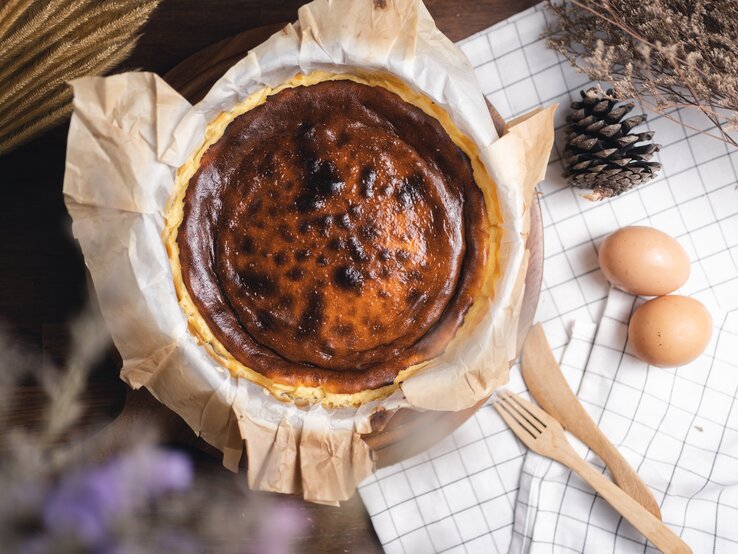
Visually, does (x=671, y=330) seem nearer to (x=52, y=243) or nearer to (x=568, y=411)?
(x=568, y=411)

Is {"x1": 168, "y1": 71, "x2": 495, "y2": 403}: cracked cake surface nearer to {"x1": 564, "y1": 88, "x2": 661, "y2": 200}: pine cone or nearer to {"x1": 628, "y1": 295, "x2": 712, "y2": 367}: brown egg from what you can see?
{"x1": 564, "y1": 88, "x2": 661, "y2": 200}: pine cone

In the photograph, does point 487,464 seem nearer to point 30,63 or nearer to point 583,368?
point 583,368

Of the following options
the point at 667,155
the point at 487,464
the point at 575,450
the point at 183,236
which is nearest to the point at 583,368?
the point at 575,450

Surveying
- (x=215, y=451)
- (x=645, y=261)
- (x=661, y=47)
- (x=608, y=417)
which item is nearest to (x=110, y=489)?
(x=215, y=451)

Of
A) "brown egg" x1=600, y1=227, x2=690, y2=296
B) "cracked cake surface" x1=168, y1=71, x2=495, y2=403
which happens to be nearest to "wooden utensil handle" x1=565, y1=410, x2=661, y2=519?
"brown egg" x1=600, y1=227, x2=690, y2=296

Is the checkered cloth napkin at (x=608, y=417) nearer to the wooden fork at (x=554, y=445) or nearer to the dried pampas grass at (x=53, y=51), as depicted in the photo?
the wooden fork at (x=554, y=445)


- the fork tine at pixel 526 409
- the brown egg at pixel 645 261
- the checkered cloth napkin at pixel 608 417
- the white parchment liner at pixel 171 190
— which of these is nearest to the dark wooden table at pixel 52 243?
the checkered cloth napkin at pixel 608 417
